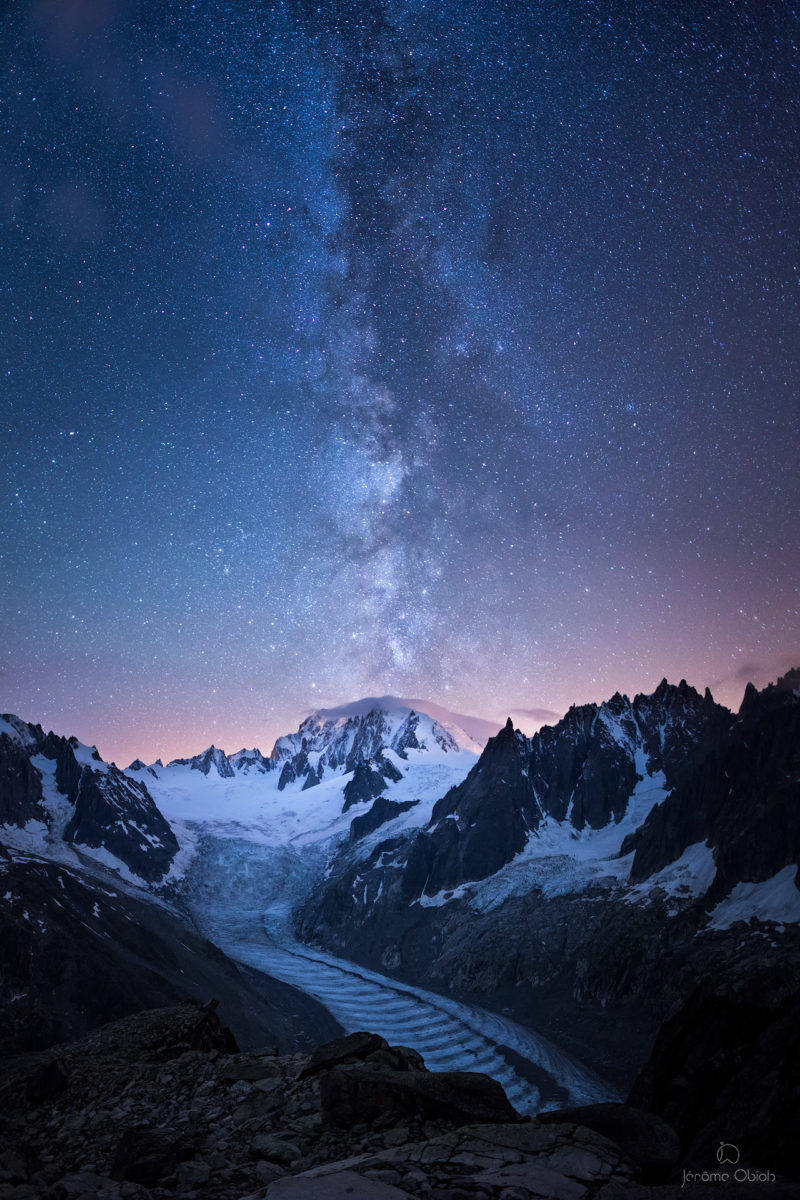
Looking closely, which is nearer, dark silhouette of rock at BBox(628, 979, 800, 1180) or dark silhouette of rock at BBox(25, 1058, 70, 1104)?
dark silhouette of rock at BBox(628, 979, 800, 1180)

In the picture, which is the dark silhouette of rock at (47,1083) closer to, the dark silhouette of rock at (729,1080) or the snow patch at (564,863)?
the dark silhouette of rock at (729,1080)

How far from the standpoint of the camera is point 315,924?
194125 millimetres

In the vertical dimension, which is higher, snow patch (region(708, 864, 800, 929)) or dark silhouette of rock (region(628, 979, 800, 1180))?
dark silhouette of rock (region(628, 979, 800, 1180))

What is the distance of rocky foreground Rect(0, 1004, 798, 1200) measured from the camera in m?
9.34

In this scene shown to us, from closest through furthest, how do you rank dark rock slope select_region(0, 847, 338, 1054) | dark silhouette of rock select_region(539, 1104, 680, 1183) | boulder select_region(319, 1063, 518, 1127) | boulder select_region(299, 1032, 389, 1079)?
dark silhouette of rock select_region(539, 1104, 680, 1183) → boulder select_region(319, 1063, 518, 1127) → boulder select_region(299, 1032, 389, 1079) → dark rock slope select_region(0, 847, 338, 1054)

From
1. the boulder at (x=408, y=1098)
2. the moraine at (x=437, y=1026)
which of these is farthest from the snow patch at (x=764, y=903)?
the boulder at (x=408, y=1098)

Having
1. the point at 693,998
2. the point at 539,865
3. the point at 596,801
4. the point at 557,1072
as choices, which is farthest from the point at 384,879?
the point at 693,998

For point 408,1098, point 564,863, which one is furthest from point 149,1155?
point 564,863

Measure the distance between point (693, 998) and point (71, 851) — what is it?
222114mm

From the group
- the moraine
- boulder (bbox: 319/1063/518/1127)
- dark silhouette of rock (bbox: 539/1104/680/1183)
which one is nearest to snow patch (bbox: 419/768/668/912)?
the moraine

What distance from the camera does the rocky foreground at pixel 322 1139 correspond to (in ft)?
30.6

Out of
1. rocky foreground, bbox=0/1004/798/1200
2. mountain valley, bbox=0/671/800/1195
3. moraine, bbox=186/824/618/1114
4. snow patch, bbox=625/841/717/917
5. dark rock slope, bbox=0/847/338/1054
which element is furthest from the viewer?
snow patch, bbox=625/841/717/917

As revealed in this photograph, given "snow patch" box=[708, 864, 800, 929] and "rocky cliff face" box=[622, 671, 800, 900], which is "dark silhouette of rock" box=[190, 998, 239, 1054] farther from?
"rocky cliff face" box=[622, 671, 800, 900]

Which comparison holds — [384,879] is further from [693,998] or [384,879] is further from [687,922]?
[693,998]
